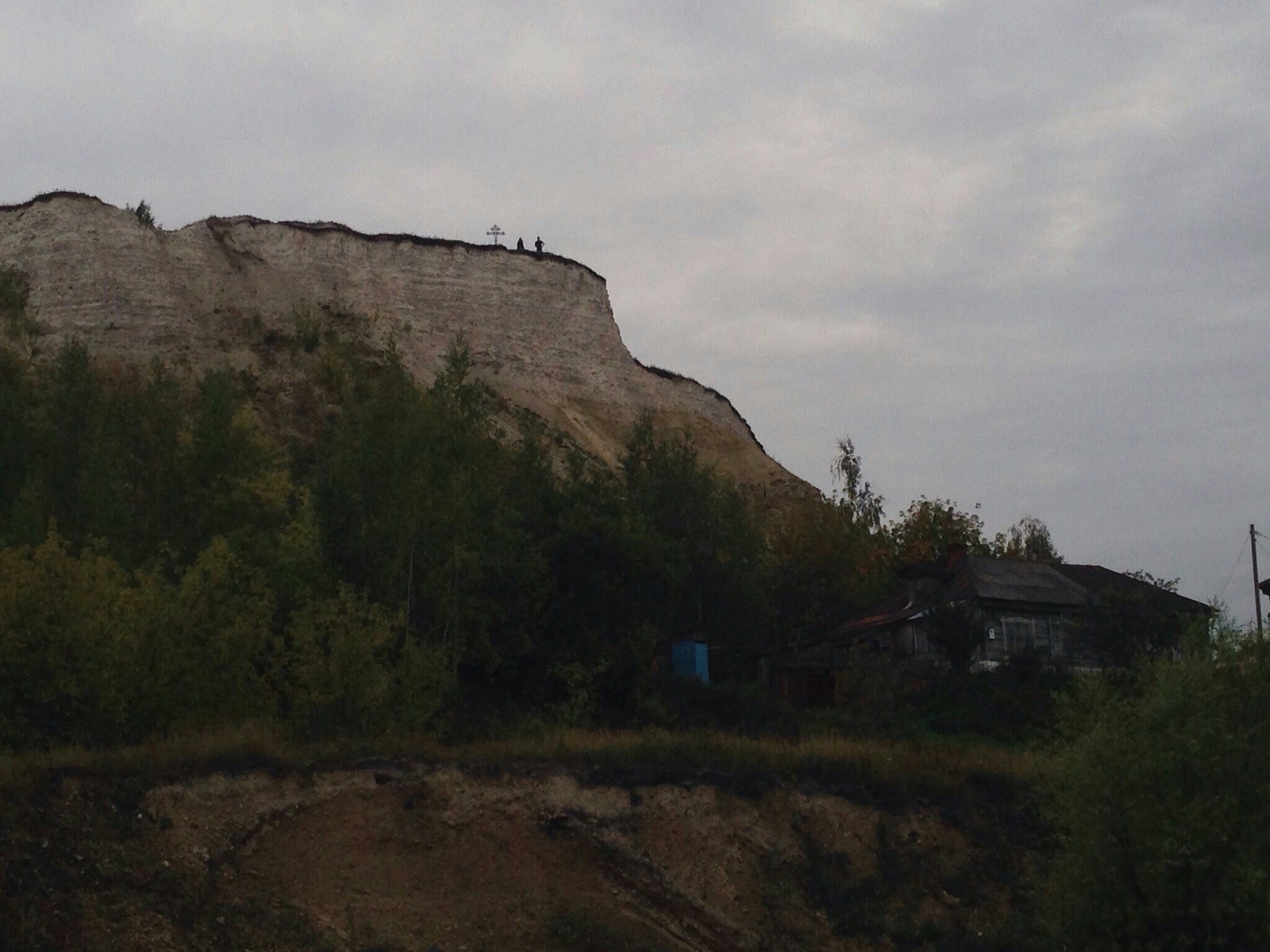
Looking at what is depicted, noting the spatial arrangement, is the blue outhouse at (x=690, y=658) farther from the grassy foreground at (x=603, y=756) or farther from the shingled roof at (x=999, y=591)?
the grassy foreground at (x=603, y=756)

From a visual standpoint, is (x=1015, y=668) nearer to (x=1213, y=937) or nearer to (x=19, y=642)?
(x=1213, y=937)

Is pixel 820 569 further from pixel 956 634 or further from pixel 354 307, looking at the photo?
pixel 354 307

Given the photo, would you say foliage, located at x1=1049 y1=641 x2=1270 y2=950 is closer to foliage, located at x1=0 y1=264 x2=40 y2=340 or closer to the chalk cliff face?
the chalk cliff face

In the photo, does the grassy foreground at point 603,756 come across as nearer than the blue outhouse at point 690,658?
Yes

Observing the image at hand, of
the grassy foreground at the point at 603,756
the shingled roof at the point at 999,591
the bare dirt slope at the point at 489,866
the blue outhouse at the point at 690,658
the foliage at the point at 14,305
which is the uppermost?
the foliage at the point at 14,305

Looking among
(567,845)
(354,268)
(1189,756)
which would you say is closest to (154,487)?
(567,845)

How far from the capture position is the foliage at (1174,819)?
23.2m

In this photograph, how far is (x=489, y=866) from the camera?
26141mm

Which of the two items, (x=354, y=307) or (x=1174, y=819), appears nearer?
(x=1174, y=819)

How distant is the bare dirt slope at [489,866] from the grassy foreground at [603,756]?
18.7 inches

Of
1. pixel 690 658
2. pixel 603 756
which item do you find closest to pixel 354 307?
pixel 690 658

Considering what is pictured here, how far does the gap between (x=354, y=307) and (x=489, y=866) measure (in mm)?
41200

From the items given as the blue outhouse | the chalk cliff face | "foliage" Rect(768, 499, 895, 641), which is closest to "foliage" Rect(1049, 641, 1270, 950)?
the blue outhouse

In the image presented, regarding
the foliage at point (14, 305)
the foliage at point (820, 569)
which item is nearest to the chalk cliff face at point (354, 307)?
the foliage at point (14, 305)
